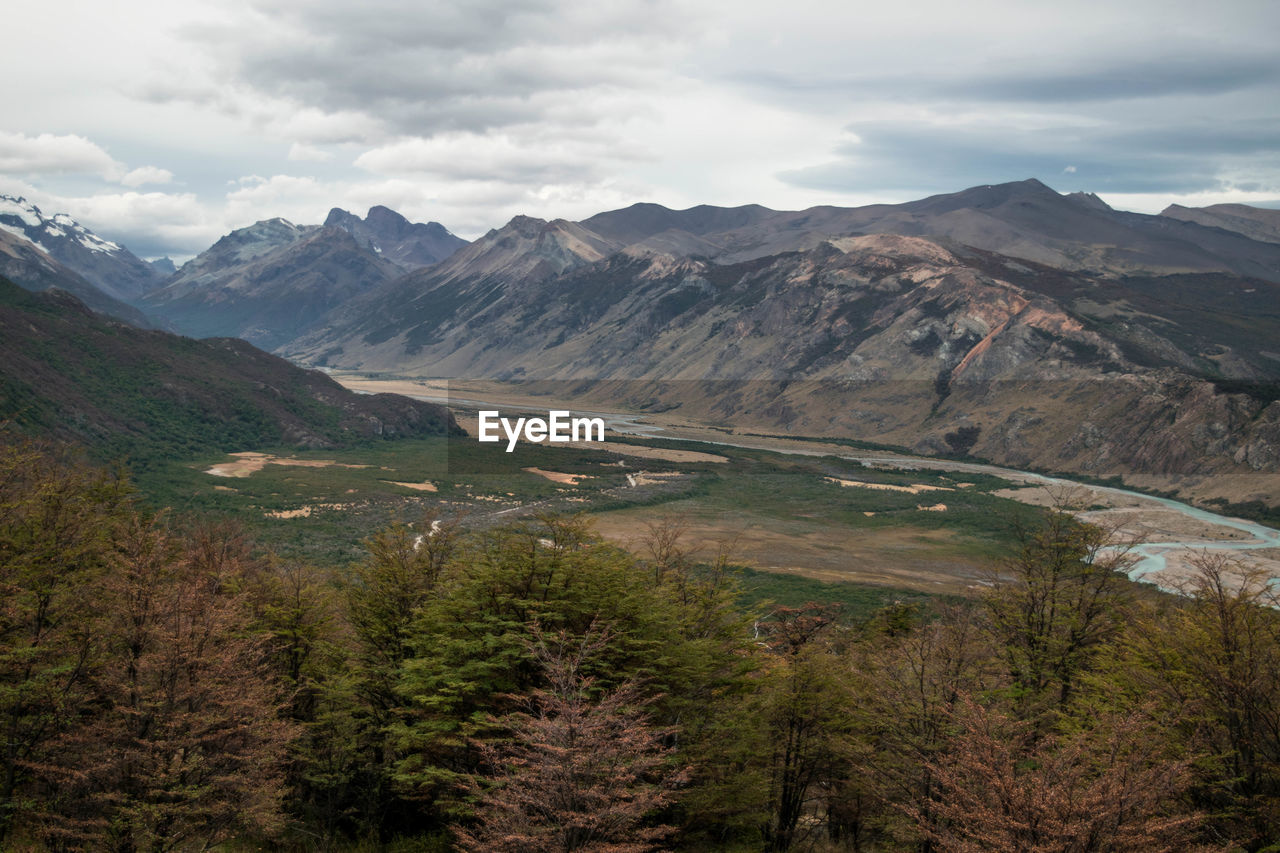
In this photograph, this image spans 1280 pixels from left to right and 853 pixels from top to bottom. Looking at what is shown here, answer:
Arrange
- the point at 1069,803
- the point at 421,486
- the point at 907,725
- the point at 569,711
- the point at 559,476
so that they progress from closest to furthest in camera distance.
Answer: the point at 1069,803
the point at 569,711
the point at 907,725
the point at 421,486
the point at 559,476

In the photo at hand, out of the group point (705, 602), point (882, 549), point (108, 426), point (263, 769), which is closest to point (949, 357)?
point (882, 549)

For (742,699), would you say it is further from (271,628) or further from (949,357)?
(949,357)

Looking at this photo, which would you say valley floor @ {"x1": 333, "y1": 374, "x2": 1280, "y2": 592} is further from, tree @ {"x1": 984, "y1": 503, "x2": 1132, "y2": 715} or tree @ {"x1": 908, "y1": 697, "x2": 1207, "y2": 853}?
tree @ {"x1": 908, "y1": 697, "x2": 1207, "y2": 853}

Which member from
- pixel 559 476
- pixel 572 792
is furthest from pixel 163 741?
pixel 559 476

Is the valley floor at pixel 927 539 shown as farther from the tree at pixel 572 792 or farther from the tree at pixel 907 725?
the tree at pixel 572 792

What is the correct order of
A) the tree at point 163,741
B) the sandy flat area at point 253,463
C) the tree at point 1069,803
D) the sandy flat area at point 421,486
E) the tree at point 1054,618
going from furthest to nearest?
the sandy flat area at point 253,463 < the sandy flat area at point 421,486 < the tree at point 1054,618 < the tree at point 163,741 < the tree at point 1069,803

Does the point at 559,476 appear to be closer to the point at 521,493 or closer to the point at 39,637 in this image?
the point at 521,493

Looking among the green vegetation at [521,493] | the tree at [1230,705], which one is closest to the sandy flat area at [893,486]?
the green vegetation at [521,493]

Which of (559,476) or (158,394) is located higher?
(158,394)
